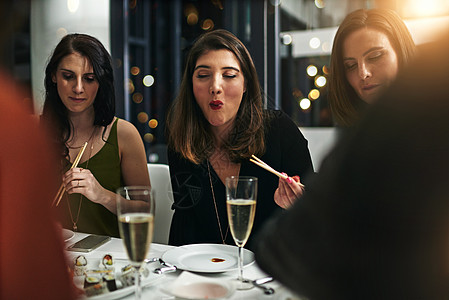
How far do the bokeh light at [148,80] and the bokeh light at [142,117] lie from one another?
0.95ft

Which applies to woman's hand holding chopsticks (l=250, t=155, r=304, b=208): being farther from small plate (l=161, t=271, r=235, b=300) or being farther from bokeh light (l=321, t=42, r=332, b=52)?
bokeh light (l=321, t=42, r=332, b=52)

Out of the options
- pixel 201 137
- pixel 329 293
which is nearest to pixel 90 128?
pixel 201 137

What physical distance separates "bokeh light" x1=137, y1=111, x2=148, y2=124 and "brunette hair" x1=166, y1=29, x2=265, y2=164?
92.5 inches

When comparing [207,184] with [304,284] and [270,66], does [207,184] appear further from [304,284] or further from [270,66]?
[270,66]

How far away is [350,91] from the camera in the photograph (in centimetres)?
158

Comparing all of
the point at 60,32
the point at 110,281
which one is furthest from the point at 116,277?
the point at 60,32

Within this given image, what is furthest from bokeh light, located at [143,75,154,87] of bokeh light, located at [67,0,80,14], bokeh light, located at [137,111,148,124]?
bokeh light, located at [67,0,80,14]

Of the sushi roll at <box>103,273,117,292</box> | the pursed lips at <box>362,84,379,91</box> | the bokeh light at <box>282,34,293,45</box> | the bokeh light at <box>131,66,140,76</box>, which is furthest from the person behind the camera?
the bokeh light at <box>131,66,140,76</box>

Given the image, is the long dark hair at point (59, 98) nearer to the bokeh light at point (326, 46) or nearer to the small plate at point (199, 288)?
the small plate at point (199, 288)

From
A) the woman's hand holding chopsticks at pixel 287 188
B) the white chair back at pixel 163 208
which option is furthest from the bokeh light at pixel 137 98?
the woman's hand holding chopsticks at pixel 287 188

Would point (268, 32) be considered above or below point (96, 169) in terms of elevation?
above

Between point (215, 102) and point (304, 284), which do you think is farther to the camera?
point (215, 102)

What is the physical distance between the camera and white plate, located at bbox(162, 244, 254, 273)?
949mm

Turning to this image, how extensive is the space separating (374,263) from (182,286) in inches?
16.6
